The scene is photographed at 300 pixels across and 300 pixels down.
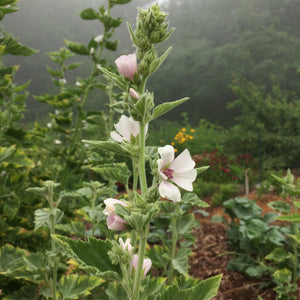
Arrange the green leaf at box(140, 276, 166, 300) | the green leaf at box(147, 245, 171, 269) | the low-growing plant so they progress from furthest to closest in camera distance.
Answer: the low-growing plant
the green leaf at box(147, 245, 171, 269)
the green leaf at box(140, 276, 166, 300)

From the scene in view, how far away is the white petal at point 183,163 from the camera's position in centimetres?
72

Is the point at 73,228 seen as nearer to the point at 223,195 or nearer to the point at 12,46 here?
the point at 12,46

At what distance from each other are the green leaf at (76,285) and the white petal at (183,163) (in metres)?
0.81

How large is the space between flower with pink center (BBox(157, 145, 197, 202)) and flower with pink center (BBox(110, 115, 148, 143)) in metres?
0.12

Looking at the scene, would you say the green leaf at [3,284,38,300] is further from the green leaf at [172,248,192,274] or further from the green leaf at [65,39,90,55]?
the green leaf at [65,39,90,55]

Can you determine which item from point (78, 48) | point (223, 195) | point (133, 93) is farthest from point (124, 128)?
point (223, 195)

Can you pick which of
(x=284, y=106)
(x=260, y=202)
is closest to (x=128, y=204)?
(x=260, y=202)

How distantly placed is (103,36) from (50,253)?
163 cm

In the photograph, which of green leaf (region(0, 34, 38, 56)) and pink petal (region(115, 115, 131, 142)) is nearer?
pink petal (region(115, 115, 131, 142))

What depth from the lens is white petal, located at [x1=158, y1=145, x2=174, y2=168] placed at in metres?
0.70

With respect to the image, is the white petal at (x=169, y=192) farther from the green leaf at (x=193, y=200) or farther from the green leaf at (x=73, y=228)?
the green leaf at (x=73, y=228)

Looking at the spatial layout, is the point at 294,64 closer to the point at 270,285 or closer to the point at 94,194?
the point at 270,285

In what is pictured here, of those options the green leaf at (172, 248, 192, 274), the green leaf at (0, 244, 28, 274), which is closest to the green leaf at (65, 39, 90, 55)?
the green leaf at (0, 244, 28, 274)

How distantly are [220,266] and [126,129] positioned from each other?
222 centimetres
